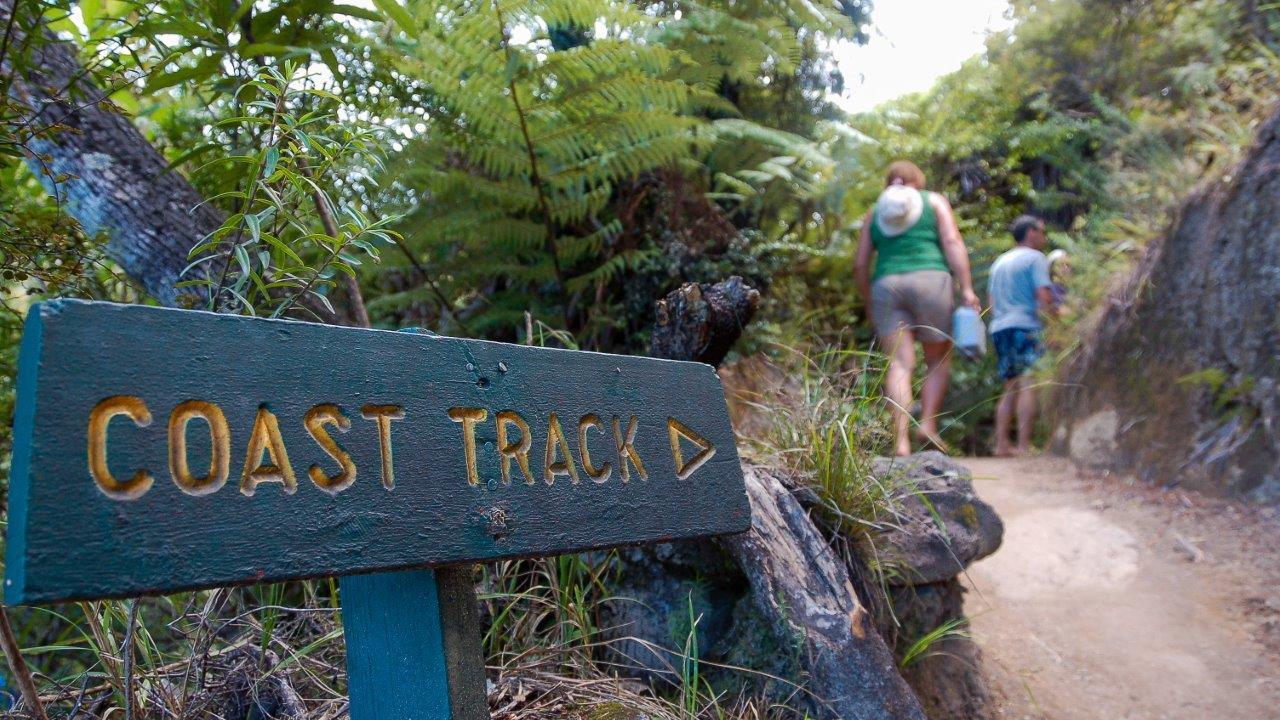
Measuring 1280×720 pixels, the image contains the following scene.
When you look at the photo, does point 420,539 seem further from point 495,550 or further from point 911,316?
point 911,316

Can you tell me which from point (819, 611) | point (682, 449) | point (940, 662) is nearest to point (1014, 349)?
point (940, 662)

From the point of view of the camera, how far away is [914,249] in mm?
4508

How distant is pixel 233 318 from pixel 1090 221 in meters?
9.68

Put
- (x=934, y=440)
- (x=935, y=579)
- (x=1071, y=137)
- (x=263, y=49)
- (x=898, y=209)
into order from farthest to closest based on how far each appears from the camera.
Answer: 1. (x=1071, y=137)
2. (x=898, y=209)
3. (x=934, y=440)
4. (x=935, y=579)
5. (x=263, y=49)

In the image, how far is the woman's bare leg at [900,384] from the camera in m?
3.07

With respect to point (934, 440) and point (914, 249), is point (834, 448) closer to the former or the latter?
point (934, 440)

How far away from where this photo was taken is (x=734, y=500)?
178 cm

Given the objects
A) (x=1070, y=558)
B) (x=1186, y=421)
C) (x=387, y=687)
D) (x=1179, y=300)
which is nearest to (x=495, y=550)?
(x=387, y=687)

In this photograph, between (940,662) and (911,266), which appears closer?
(940,662)

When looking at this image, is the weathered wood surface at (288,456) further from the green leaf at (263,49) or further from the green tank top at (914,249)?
the green tank top at (914,249)

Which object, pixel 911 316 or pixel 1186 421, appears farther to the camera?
pixel 1186 421

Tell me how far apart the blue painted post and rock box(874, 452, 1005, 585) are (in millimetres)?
1664

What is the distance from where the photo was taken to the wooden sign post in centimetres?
99

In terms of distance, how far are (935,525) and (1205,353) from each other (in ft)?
11.9
